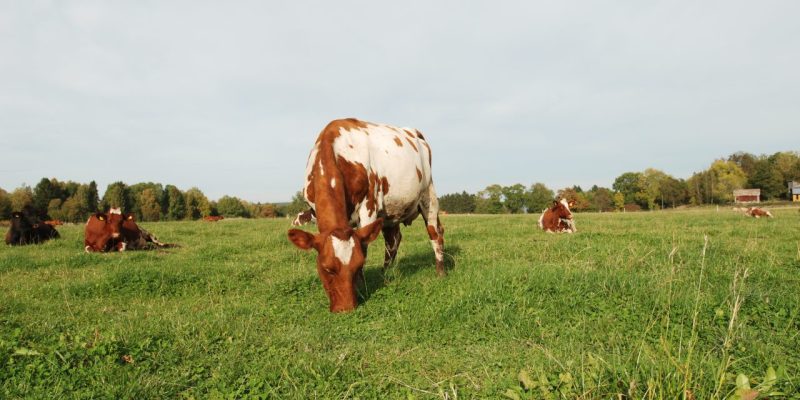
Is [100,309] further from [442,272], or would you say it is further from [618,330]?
[618,330]

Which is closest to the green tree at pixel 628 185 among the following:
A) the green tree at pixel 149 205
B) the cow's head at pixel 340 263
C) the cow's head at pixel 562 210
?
the cow's head at pixel 562 210

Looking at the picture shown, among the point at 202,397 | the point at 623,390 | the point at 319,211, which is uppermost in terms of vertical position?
the point at 319,211

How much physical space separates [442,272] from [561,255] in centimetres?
282

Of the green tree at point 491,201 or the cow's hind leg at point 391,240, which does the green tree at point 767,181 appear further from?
the cow's hind leg at point 391,240

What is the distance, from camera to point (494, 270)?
6.56 m

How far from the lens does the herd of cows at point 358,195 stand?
5715 millimetres

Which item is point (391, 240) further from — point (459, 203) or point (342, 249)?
point (459, 203)

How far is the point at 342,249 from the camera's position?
5664 millimetres

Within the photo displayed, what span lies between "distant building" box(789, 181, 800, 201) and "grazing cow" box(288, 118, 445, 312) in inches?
4209

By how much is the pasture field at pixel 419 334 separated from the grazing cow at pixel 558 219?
7.99 metres

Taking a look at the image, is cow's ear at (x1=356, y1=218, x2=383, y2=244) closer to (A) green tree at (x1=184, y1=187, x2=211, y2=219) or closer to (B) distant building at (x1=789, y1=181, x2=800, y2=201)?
(A) green tree at (x1=184, y1=187, x2=211, y2=219)

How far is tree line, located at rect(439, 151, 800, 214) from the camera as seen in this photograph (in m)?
93.8

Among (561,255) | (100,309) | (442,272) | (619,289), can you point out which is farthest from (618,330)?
(100,309)

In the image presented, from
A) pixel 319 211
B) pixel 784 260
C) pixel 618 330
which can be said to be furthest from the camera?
pixel 784 260
